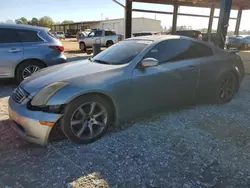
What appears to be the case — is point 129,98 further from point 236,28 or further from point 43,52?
point 236,28

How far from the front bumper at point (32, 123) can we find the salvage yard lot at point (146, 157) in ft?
0.77

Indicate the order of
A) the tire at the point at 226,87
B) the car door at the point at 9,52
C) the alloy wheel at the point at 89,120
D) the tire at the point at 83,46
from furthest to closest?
the tire at the point at 83,46
the car door at the point at 9,52
the tire at the point at 226,87
the alloy wheel at the point at 89,120

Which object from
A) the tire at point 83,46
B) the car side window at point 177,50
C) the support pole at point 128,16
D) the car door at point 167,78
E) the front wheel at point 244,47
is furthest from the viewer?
the front wheel at point 244,47

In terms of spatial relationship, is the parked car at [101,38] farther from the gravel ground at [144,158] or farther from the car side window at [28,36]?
the gravel ground at [144,158]

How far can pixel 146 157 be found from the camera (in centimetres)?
287

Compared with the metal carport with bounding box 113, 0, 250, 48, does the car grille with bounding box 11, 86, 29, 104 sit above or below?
below

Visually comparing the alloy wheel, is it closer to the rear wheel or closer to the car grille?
the car grille

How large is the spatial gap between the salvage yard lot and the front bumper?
236mm

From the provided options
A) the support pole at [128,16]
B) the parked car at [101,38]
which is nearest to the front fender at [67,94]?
the support pole at [128,16]

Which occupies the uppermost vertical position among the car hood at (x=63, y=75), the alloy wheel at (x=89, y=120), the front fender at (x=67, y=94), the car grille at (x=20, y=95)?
the car hood at (x=63, y=75)

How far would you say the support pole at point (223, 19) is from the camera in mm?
7557

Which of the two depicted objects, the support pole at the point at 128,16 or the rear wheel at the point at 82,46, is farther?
the rear wheel at the point at 82,46

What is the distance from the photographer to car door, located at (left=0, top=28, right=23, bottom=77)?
587cm

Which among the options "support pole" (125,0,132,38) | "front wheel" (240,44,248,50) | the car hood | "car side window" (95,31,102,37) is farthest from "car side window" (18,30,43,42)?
"front wheel" (240,44,248,50)
